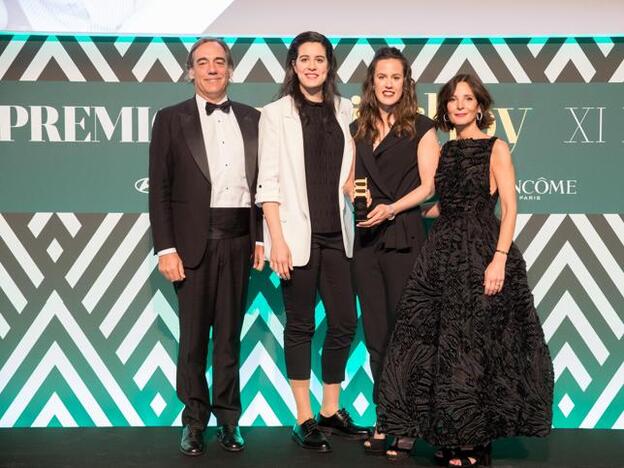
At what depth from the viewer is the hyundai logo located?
3830mm

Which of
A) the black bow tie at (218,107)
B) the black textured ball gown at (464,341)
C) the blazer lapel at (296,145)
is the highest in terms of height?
the black bow tie at (218,107)

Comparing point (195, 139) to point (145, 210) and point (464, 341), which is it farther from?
point (464, 341)

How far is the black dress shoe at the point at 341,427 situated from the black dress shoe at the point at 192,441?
1.71 ft

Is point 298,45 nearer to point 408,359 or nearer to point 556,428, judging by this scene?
point 408,359

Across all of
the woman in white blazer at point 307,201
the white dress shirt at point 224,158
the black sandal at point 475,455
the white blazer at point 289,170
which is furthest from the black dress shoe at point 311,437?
the white dress shirt at point 224,158

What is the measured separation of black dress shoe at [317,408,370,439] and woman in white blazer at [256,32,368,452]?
13cm

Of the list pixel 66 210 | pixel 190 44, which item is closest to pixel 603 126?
pixel 190 44

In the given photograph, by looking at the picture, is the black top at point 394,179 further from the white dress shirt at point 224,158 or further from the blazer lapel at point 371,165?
the white dress shirt at point 224,158

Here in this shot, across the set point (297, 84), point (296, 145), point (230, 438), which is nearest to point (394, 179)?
point (296, 145)

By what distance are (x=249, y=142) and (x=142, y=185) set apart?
748 millimetres

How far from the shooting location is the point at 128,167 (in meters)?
3.83

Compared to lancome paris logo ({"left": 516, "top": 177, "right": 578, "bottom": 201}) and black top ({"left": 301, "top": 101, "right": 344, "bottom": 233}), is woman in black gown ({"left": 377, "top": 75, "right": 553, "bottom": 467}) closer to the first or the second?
black top ({"left": 301, "top": 101, "right": 344, "bottom": 233})

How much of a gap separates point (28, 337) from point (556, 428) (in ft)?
8.06

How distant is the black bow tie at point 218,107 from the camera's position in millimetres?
3287
